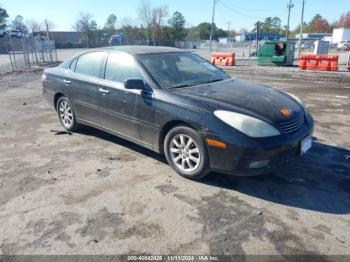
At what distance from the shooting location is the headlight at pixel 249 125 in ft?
10.8

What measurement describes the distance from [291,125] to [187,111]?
1.21m

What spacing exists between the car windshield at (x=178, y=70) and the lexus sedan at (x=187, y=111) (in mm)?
14

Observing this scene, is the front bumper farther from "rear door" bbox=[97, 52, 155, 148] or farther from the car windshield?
the car windshield

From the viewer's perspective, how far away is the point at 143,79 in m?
4.11

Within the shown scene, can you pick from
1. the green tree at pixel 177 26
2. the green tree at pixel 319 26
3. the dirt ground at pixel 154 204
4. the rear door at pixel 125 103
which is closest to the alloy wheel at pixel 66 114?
the dirt ground at pixel 154 204

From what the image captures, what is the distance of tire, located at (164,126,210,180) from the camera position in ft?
11.8

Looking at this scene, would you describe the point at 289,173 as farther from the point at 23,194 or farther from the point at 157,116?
the point at 23,194

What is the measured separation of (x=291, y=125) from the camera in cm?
355

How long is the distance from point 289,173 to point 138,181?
1.96 metres

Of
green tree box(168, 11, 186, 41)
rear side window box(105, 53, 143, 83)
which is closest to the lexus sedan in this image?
rear side window box(105, 53, 143, 83)

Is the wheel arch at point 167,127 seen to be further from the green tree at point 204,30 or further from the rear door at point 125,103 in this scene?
the green tree at point 204,30

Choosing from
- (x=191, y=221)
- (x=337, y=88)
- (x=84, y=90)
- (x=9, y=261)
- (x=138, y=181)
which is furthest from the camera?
(x=337, y=88)

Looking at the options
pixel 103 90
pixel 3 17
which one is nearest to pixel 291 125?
pixel 103 90

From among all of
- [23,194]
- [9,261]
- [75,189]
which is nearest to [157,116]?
[75,189]
